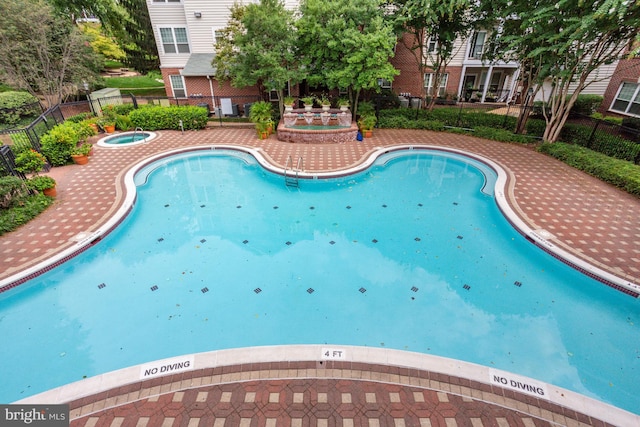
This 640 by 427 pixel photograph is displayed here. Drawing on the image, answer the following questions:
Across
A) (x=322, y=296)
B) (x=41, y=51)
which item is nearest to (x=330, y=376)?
(x=322, y=296)

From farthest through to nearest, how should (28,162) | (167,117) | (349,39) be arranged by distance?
(167,117), (349,39), (28,162)

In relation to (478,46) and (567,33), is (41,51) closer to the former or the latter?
(567,33)

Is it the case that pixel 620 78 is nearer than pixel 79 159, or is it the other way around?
pixel 79 159

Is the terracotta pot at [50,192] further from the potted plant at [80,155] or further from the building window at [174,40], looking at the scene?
the building window at [174,40]

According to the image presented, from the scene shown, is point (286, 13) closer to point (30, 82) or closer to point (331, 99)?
point (331, 99)

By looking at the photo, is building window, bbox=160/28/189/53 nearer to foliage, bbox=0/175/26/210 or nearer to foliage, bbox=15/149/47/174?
foliage, bbox=15/149/47/174

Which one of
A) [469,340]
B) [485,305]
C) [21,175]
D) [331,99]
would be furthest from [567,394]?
[331,99]

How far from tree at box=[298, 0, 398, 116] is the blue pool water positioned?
7909mm

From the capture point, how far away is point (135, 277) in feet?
24.6

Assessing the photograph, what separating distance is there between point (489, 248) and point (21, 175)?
15382 mm

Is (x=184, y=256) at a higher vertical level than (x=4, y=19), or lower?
lower

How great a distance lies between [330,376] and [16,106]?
971 inches

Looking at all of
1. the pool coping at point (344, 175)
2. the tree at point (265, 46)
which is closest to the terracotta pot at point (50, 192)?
the pool coping at point (344, 175)

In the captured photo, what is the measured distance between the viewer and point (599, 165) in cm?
1175
